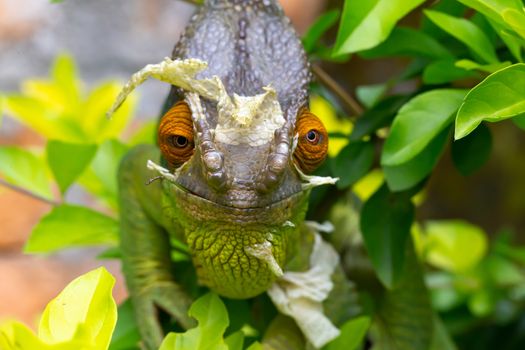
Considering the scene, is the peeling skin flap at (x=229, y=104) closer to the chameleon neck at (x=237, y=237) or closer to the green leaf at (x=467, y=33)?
the chameleon neck at (x=237, y=237)

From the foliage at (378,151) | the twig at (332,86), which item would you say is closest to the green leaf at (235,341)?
the foliage at (378,151)

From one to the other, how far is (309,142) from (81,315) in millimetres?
283

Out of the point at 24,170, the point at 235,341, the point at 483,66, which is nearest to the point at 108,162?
the point at 24,170

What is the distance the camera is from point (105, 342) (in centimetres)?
75

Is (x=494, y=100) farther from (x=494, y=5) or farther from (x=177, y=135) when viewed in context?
(x=177, y=135)

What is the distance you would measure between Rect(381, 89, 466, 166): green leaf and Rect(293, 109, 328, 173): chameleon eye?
124 mm

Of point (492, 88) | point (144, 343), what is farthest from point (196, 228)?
point (492, 88)

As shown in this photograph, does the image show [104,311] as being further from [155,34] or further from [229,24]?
[155,34]

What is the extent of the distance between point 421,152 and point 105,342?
0.48m

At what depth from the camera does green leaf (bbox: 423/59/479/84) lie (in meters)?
1.06

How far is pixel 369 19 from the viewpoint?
3.17ft

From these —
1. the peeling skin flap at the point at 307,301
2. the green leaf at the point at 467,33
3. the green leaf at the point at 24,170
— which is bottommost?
the peeling skin flap at the point at 307,301

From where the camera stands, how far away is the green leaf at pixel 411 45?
43.1 inches

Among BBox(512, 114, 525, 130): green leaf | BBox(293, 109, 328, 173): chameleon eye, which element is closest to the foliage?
BBox(512, 114, 525, 130): green leaf
